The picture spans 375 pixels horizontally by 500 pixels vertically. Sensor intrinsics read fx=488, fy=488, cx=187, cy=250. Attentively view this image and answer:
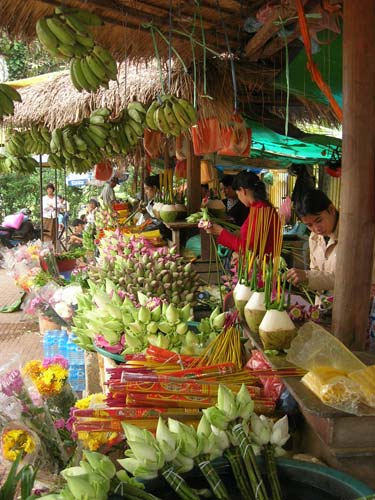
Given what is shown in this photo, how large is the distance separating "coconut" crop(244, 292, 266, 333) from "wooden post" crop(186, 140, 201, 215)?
384cm

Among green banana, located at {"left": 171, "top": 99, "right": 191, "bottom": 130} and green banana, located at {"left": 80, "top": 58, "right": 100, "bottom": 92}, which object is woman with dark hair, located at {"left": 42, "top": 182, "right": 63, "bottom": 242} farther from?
green banana, located at {"left": 80, "top": 58, "right": 100, "bottom": 92}

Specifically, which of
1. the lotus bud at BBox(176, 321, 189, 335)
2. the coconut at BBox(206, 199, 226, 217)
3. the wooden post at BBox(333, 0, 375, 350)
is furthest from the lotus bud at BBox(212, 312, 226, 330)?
the coconut at BBox(206, 199, 226, 217)

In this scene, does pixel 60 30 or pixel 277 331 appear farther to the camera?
pixel 60 30

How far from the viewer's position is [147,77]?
16.1ft

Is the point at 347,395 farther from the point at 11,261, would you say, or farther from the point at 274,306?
the point at 11,261

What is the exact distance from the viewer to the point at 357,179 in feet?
5.30

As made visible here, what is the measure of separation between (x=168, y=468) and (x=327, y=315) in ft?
3.49

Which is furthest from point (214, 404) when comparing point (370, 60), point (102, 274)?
point (102, 274)

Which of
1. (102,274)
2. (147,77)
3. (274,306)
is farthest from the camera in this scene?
(147,77)

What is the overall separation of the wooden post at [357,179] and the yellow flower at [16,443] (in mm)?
1197

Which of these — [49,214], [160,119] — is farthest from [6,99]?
[49,214]

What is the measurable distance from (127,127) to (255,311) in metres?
2.34

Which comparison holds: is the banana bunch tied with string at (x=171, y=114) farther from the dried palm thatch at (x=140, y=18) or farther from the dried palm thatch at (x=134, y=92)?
the dried palm thatch at (x=140, y=18)

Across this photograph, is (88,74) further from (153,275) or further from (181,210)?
(181,210)
